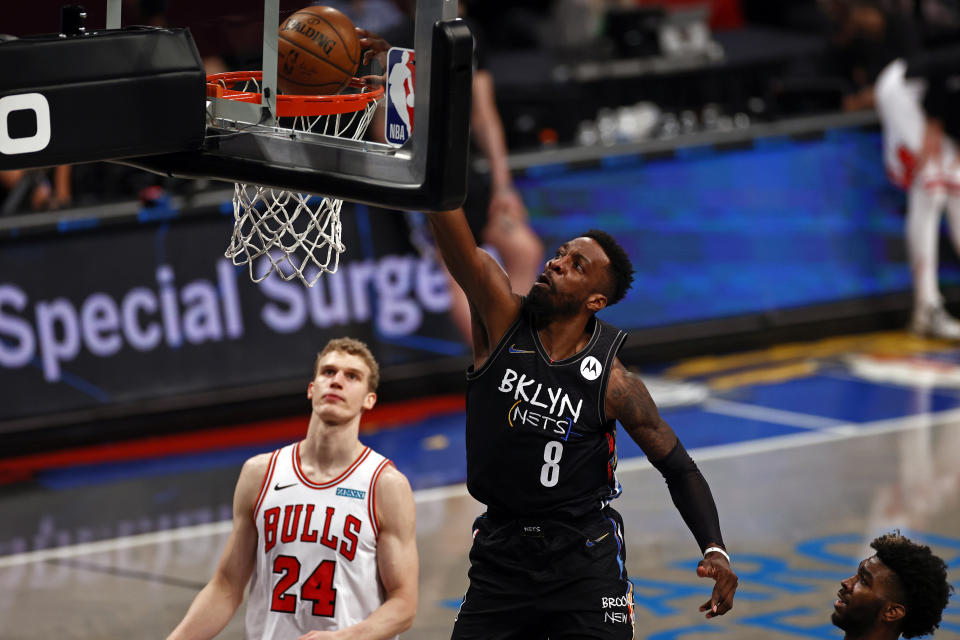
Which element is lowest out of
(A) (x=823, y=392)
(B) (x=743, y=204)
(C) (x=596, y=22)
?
(A) (x=823, y=392)

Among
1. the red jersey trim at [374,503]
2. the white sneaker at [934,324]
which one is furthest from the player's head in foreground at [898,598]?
the white sneaker at [934,324]

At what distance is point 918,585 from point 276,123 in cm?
262

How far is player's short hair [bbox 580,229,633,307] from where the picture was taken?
5418 mm

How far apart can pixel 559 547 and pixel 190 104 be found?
6.49 ft

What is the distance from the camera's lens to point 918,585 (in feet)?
16.7

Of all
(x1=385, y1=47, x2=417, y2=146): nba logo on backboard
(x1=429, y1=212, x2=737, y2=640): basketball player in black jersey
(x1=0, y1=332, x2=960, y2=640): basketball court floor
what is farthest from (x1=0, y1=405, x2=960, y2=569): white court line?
(x1=385, y1=47, x2=417, y2=146): nba logo on backboard

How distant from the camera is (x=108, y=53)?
4160 millimetres

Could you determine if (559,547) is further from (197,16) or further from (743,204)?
(743,204)

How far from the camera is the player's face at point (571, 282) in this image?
5352mm

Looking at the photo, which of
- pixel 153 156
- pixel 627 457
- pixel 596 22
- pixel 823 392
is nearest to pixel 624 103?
pixel 596 22

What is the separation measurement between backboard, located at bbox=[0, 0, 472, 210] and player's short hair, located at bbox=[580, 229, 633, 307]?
105 centimetres

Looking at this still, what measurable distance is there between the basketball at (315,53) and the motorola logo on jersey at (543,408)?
123 centimetres

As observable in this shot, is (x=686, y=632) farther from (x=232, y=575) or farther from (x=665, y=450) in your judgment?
(x=232, y=575)

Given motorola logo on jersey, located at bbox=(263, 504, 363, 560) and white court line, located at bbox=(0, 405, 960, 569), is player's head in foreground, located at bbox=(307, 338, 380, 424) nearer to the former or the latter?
motorola logo on jersey, located at bbox=(263, 504, 363, 560)
